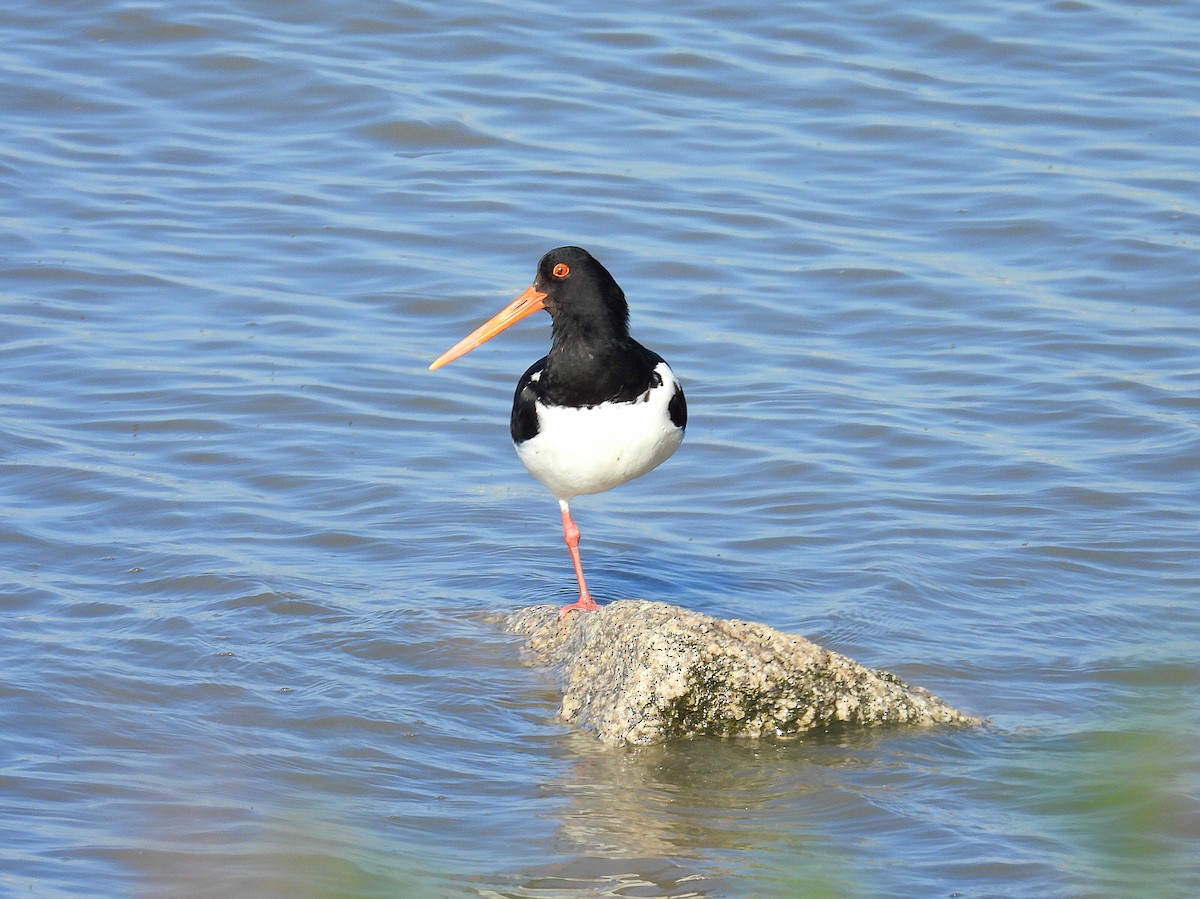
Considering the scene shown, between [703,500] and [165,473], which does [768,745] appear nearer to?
[703,500]

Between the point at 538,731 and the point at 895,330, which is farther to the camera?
the point at 895,330

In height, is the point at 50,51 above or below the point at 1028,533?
above

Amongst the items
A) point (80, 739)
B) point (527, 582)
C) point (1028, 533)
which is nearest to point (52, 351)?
point (527, 582)

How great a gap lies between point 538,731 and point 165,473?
3124mm

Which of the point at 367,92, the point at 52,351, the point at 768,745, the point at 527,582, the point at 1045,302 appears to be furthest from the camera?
the point at 367,92

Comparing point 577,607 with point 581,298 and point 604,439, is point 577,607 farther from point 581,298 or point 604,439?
point 581,298

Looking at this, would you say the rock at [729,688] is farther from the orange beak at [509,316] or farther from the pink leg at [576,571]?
the orange beak at [509,316]

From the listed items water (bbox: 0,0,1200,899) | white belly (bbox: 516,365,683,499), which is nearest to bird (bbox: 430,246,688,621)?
white belly (bbox: 516,365,683,499)

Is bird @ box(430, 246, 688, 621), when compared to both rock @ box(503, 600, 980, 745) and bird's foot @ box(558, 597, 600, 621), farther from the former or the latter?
rock @ box(503, 600, 980, 745)

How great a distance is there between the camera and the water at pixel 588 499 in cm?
462

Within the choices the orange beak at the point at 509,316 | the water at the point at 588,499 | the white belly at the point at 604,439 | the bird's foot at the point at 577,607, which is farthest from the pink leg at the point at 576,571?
the orange beak at the point at 509,316

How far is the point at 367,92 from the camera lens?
12.6 metres

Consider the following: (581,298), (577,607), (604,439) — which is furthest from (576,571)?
(581,298)

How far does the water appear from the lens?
4.62 metres
